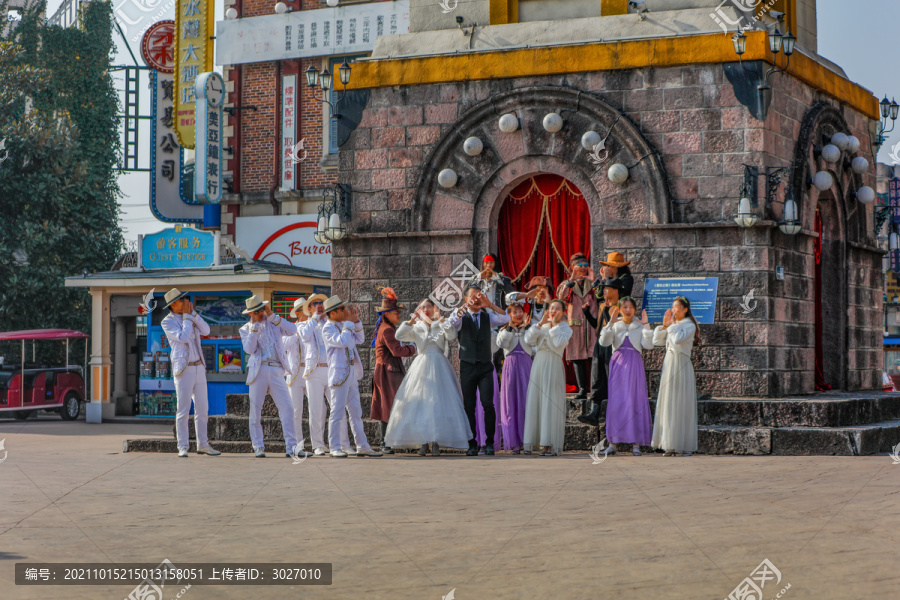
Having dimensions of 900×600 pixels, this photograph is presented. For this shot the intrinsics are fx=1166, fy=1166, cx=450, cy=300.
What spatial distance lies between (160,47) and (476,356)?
1787 centimetres

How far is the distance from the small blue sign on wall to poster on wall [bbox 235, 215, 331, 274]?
373 cm

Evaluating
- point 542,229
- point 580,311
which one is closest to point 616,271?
point 580,311

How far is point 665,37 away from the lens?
14945 mm

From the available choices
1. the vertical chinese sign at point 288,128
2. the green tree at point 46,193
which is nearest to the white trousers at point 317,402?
the vertical chinese sign at point 288,128

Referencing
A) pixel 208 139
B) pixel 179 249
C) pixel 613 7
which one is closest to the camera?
pixel 613 7

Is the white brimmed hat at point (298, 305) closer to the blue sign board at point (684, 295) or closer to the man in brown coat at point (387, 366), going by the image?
the man in brown coat at point (387, 366)

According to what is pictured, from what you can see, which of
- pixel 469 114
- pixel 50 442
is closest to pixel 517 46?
pixel 469 114

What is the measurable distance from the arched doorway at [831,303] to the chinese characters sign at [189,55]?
51.7 ft

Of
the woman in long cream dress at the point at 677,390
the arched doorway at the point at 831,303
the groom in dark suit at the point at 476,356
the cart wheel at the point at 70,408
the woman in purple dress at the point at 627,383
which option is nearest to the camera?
the woman in long cream dress at the point at 677,390

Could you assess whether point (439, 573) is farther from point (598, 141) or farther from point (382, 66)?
point (382, 66)

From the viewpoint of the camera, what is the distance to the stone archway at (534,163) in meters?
15.0

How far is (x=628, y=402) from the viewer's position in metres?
13.2

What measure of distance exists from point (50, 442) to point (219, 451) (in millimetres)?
4969

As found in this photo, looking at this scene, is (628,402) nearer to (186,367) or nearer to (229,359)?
(186,367)
